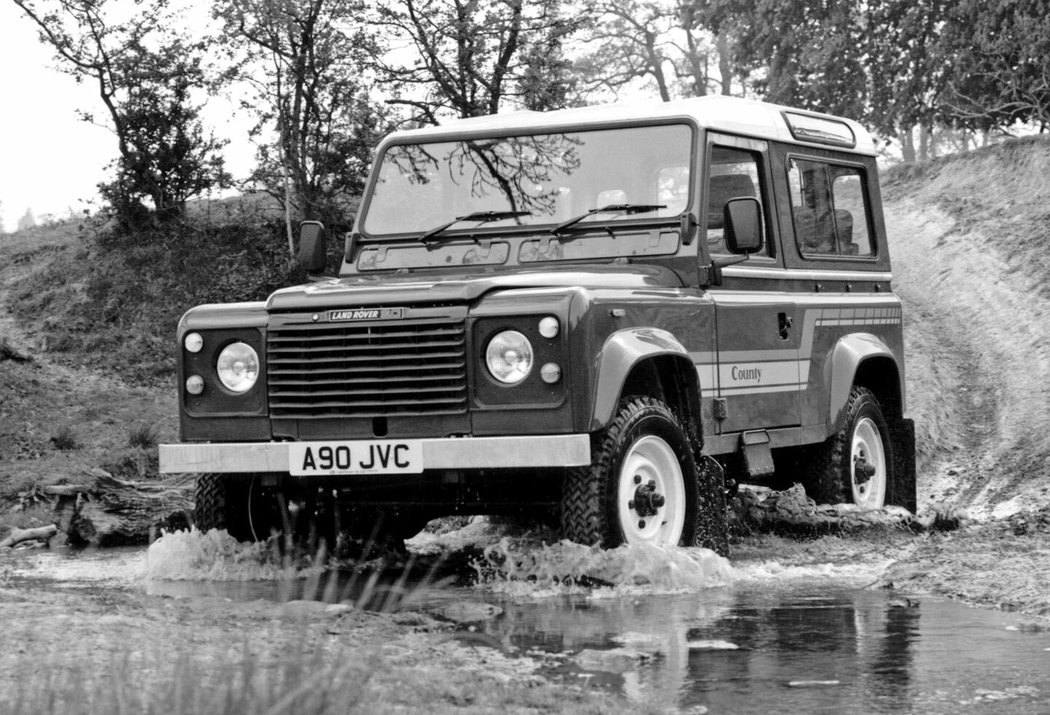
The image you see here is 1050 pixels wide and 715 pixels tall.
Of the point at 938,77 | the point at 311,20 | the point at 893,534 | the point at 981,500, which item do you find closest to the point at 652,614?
the point at 893,534

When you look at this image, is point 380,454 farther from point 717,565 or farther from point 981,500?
point 981,500

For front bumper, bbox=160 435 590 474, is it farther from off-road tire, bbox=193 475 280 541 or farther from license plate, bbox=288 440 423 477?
off-road tire, bbox=193 475 280 541

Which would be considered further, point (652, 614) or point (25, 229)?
point (25, 229)

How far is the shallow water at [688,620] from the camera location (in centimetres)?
493

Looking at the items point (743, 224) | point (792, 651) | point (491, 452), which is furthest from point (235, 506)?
point (792, 651)

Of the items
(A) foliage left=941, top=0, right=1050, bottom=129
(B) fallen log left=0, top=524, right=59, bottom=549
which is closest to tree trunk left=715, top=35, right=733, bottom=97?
(A) foliage left=941, top=0, right=1050, bottom=129

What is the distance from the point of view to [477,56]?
20.4 metres

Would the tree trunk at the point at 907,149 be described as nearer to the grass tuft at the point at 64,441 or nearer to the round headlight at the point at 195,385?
the grass tuft at the point at 64,441

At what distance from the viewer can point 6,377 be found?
55.9 feet

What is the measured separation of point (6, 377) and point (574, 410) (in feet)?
37.2

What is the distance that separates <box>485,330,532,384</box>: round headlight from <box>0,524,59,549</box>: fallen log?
4.28m

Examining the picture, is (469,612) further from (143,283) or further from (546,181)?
(143,283)

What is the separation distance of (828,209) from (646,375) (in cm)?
266

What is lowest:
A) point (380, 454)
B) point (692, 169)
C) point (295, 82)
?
point (380, 454)
